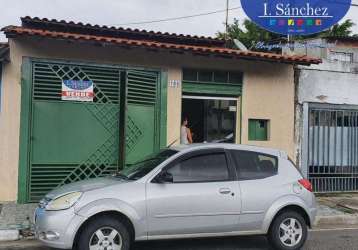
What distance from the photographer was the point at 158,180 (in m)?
7.26

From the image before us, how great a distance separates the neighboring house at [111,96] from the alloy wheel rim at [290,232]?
509 cm

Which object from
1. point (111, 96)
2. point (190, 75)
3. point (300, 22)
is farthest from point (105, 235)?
point (300, 22)

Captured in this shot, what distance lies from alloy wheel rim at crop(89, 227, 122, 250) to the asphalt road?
105 cm

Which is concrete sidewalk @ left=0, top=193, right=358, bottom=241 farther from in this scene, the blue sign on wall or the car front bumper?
the blue sign on wall

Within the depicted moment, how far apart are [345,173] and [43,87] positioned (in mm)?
8095

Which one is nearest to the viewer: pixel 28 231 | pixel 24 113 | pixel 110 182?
pixel 110 182

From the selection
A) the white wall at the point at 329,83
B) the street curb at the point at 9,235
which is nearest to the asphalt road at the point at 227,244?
the street curb at the point at 9,235

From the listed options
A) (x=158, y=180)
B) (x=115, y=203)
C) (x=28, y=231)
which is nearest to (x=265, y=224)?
(x=158, y=180)

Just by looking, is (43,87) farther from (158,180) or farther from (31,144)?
(158,180)

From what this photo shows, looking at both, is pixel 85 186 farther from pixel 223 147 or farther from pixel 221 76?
pixel 221 76

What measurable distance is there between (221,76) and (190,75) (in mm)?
805

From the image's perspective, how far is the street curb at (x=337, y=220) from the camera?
10.7 meters

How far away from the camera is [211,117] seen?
14539mm

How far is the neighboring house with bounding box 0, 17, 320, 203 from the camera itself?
11250mm
